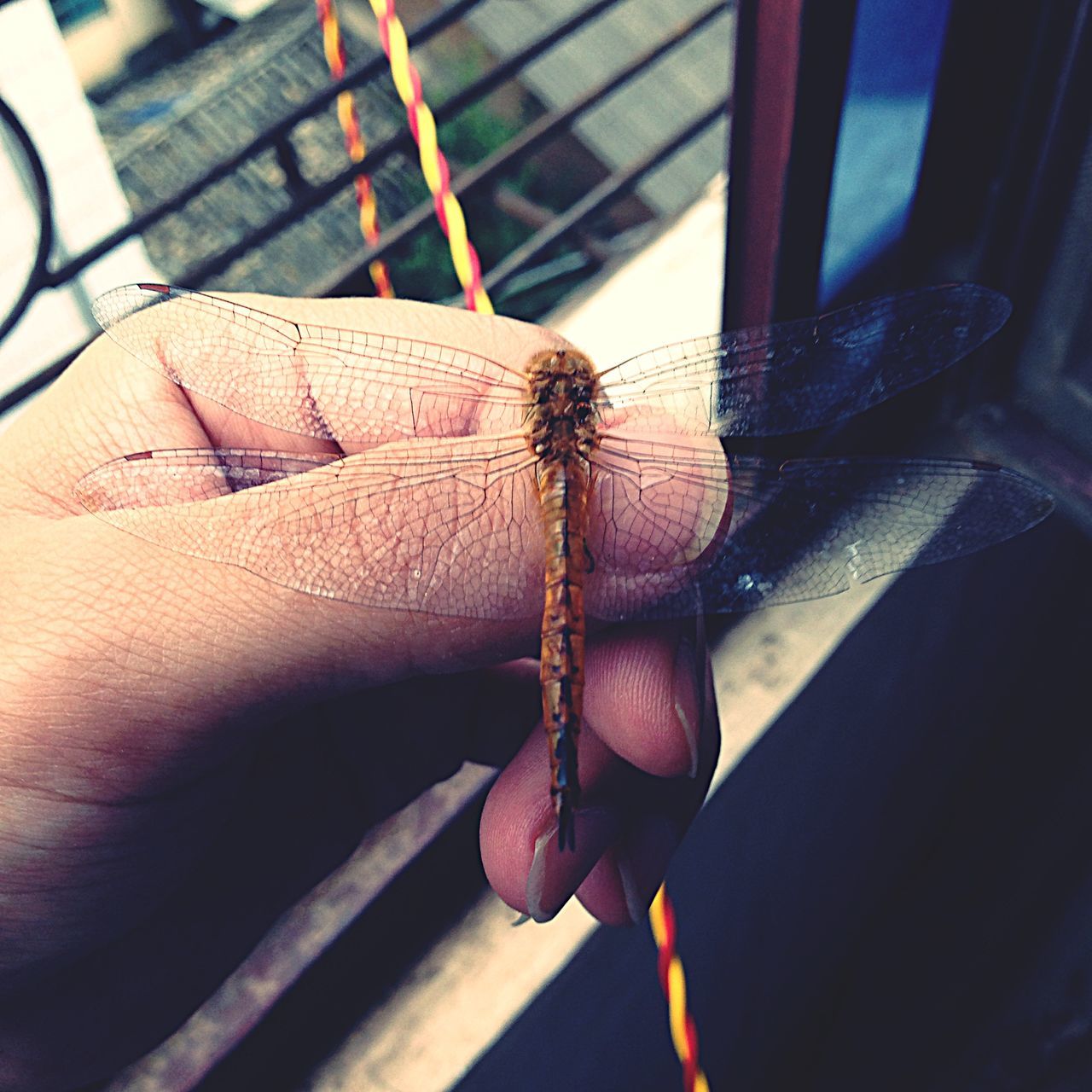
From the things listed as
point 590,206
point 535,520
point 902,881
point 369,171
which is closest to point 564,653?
point 535,520

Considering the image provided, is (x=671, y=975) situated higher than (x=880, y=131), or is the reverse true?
(x=880, y=131)

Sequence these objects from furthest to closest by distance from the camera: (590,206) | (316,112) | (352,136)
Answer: (590,206)
(352,136)
(316,112)

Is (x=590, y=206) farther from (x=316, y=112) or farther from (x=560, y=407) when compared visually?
(x=560, y=407)

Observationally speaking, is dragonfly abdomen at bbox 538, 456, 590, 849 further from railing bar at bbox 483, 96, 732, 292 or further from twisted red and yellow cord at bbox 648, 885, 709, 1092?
railing bar at bbox 483, 96, 732, 292

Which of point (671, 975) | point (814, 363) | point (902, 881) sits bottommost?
point (902, 881)

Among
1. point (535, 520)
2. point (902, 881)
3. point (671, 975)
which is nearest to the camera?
point (535, 520)

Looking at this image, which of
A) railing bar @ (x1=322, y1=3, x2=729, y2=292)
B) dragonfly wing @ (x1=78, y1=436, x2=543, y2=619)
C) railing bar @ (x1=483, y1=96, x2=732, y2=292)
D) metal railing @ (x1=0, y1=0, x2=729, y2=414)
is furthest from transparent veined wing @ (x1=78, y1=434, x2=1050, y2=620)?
railing bar @ (x1=483, y1=96, x2=732, y2=292)

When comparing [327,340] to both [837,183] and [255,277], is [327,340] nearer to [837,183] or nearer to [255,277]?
[837,183]
